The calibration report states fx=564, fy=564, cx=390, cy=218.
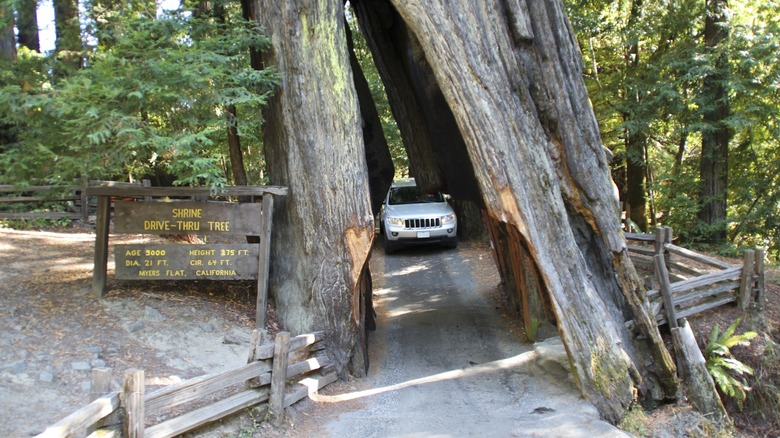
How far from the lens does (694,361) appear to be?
8703 millimetres

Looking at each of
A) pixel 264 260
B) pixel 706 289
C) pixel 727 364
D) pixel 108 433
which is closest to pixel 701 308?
pixel 706 289

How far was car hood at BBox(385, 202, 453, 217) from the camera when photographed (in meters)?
16.9

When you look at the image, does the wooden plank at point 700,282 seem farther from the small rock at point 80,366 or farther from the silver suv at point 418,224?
the small rock at point 80,366

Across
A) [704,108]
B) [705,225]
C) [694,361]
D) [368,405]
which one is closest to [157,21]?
[368,405]

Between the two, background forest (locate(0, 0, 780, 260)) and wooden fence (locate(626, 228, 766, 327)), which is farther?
wooden fence (locate(626, 228, 766, 327))

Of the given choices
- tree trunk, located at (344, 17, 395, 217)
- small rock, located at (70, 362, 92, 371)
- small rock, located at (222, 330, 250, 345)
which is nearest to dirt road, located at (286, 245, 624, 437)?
small rock, located at (222, 330, 250, 345)

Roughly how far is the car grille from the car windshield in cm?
110

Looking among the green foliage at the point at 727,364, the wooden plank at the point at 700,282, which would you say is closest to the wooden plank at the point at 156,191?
the wooden plank at the point at 700,282

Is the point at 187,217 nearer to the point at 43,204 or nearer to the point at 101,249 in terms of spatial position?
the point at 101,249

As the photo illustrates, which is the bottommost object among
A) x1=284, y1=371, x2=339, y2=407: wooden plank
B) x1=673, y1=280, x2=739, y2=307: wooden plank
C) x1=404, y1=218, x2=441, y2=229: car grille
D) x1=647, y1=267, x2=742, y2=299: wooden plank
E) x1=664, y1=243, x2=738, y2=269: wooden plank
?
x1=284, y1=371, x2=339, y2=407: wooden plank

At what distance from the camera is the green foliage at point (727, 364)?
8.68 metres

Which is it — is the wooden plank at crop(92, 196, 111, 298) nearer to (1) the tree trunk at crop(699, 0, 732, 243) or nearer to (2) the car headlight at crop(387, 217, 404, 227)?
(2) the car headlight at crop(387, 217, 404, 227)

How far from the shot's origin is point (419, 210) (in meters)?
17.0

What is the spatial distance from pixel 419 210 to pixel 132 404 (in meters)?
12.9
